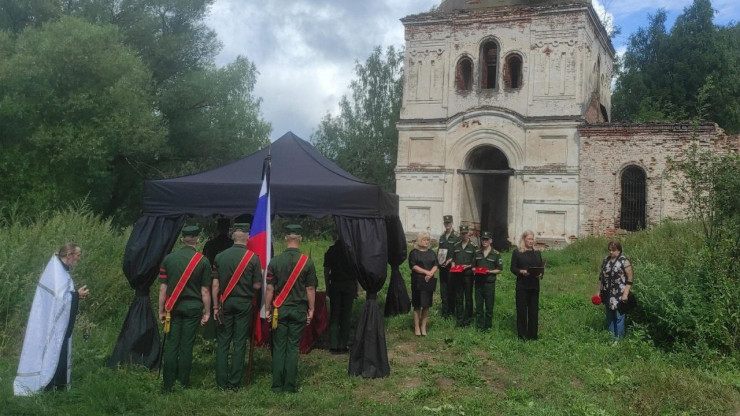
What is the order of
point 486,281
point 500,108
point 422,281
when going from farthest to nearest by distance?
point 500,108
point 486,281
point 422,281

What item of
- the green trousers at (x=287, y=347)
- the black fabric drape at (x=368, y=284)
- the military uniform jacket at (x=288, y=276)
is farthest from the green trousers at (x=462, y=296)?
the green trousers at (x=287, y=347)

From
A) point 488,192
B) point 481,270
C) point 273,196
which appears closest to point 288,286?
point 273,196

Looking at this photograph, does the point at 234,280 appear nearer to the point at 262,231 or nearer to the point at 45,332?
the point at 262,231

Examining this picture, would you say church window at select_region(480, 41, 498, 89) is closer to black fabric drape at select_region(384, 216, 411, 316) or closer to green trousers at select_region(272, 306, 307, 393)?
black fabric drape at select_region(384, 216, 411, 316)

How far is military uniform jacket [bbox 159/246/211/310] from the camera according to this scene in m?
7.47

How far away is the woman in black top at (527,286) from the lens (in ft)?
33.2

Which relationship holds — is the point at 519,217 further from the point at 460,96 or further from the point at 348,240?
the point at 348,240

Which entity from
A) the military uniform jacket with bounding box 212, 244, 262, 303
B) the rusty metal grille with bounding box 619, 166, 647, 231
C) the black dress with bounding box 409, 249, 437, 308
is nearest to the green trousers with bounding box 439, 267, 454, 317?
the black dress with bounding box 409, 249, 437, 308

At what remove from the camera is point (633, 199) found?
21750 millimetres

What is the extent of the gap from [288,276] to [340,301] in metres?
2.40

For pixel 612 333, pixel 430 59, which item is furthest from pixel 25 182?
pixel 612 333

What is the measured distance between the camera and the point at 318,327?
1007cm

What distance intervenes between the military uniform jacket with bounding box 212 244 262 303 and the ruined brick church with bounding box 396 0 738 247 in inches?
634

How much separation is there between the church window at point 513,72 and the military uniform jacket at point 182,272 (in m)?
17.7
